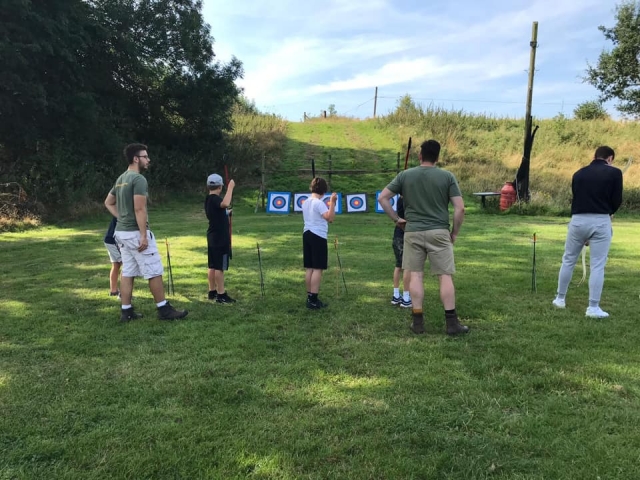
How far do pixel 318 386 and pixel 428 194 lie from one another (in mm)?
2070

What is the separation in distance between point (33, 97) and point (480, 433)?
1718 centimetres

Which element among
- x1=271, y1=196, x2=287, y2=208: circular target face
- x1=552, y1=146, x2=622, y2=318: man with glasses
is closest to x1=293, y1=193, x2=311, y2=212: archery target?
x1=271, y1=196, x2=287, y2=208: circular target face

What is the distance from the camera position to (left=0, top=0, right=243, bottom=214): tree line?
49.1 ft

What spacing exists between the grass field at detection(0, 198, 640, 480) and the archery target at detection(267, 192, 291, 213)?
37.3ft

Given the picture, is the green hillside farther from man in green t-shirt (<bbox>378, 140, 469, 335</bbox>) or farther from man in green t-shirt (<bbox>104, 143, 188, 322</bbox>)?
man in green t-shirt (<bbox>104, 143, 188, 322</bbox>)

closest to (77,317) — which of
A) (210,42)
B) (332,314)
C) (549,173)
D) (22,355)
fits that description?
(22,355)

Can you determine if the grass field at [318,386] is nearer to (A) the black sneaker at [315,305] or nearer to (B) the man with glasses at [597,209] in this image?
(A) the black sneaker at [315,305]

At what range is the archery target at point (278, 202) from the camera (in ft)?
58.3

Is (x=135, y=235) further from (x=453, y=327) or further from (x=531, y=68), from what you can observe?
(x=531, y=68)

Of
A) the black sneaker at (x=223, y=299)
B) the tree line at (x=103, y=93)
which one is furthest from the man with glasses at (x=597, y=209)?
the tree line at (x=103, y=93)

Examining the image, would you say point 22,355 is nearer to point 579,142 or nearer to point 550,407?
point 550,407

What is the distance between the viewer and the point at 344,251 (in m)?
9.29

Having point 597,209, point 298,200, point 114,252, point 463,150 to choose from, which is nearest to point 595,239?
point 597,209

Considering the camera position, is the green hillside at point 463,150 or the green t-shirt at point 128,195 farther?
the green hillside at point 463,150
